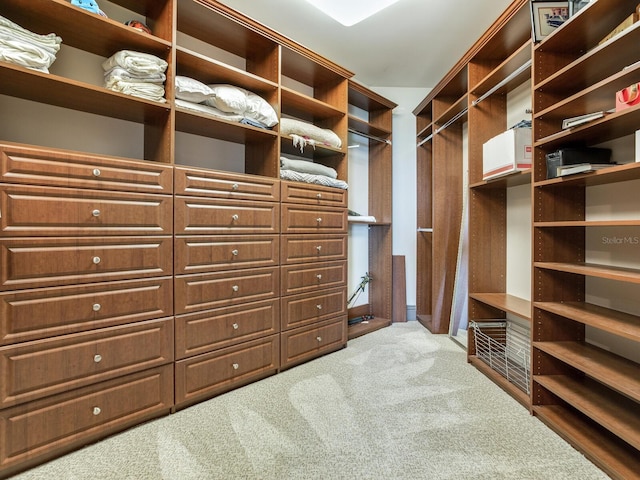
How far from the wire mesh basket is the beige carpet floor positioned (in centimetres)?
26

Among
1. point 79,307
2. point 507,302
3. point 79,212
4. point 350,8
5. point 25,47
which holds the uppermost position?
point 350,8

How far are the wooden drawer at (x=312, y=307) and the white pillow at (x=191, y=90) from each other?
144 cm

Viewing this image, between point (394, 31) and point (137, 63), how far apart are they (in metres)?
2.03

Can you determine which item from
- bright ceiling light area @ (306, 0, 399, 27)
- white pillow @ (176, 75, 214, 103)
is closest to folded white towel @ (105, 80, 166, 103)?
white pillow @ (176, 75, 214, 103)

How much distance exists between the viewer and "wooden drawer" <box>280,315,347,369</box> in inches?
94.0

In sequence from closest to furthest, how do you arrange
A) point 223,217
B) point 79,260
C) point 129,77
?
point 79,260
point 129,77
point 223,217

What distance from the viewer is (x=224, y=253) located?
6.64 ft

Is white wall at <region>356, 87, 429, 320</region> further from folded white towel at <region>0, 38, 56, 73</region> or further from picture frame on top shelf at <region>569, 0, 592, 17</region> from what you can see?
folded white towel at <region>0, 38, 56, 73</region>

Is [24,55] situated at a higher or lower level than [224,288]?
higher

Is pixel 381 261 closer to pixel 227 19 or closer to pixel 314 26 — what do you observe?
pixel 314 26

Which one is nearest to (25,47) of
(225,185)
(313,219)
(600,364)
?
(225,185)

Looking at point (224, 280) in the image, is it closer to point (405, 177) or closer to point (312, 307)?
point (312, 307)

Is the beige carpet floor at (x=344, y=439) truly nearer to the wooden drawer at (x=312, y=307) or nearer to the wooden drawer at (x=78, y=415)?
the wooden drawer at (x=78, y=415)

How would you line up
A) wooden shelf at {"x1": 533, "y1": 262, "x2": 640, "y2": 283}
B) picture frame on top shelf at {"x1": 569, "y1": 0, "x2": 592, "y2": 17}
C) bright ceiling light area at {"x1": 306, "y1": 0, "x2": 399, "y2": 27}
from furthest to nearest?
bright ceiling light area at {"x1": 306, "y1": 0, "x2": 399, "y2": 27} < picture frame on top shelf at {"x1": 569, "y1": 0, "x2": 592, "y2": 17} < wooden shelf at {"x1": 533, "y1": 262, "x2": 640, "y2": 283}
